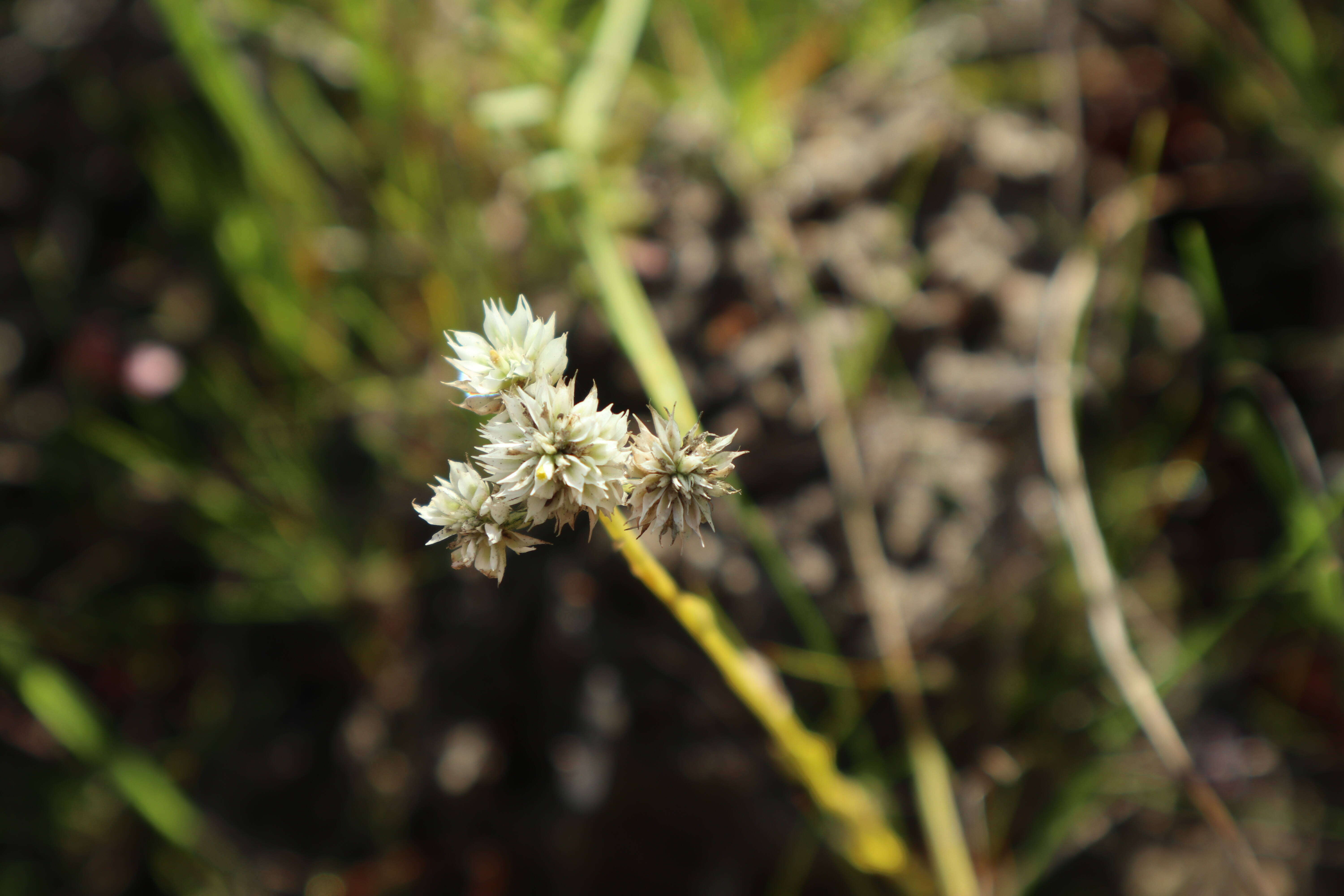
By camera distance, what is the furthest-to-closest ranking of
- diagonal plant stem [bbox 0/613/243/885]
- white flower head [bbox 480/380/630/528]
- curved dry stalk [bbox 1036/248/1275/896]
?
diagonal plant stem [bbox 0/613/243/885] < curved dry stalk [bbox 1036/248/1275/896] < white flower head [bbox 480/380/630/528]

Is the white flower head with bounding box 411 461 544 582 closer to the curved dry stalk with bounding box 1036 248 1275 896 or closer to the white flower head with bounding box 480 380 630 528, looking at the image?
the white flower head with bounding box 480 380 630 528

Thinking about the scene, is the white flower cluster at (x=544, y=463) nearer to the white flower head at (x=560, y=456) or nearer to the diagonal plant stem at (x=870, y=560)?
the white flower head at (x=560, y=456)

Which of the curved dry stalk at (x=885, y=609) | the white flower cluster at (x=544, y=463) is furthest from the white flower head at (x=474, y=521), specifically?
the curved dry stalk at (x=885, y=609)

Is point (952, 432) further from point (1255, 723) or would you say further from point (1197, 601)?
point (1255, 723)

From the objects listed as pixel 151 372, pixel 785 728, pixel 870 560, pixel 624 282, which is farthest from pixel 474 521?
pixel 151 372

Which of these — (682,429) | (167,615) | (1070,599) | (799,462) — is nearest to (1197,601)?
(1070,599)

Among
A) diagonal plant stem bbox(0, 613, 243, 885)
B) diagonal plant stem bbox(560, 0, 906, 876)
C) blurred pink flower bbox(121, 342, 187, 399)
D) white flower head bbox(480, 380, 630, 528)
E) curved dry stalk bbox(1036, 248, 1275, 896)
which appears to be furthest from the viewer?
blurred pink flower bbox(121, 342, 187, 399)

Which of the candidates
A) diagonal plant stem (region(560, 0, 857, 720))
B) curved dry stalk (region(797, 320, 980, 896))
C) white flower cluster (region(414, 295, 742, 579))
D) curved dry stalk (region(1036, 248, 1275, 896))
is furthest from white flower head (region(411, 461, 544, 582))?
curved dry stalk (region(1036, 248, 1275, 896))

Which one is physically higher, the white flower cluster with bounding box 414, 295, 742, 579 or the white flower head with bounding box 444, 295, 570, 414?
the white flower head with bounding box 444, 295, 570, 414
